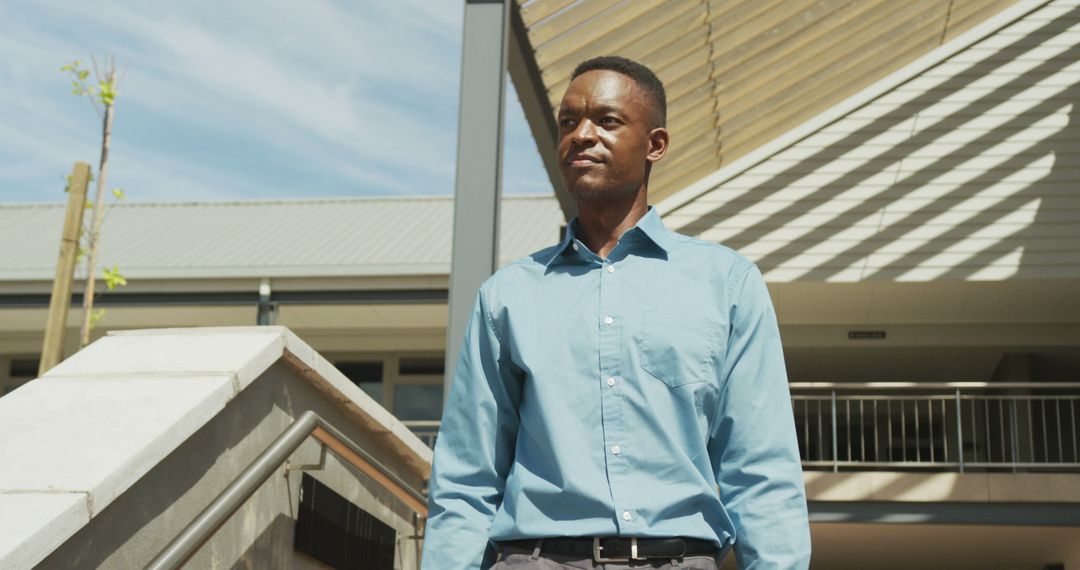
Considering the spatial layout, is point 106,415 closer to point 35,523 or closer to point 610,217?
point 35,523

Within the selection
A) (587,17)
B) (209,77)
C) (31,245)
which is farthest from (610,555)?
(209,77)

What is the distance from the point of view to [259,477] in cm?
323

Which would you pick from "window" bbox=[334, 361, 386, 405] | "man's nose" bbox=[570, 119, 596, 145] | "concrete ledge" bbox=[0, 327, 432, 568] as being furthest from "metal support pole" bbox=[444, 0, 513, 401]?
"window" bbox=[334, 361, 386, 405]

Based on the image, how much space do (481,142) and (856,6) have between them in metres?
4.92

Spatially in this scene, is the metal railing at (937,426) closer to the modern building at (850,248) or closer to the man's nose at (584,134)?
the modern building at (850,248)

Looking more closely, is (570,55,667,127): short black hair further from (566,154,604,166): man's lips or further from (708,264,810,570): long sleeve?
(708,264,810,570): long sleeve

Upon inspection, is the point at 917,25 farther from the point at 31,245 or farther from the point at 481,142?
the point at 31,245

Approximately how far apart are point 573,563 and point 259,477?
56.5 inches

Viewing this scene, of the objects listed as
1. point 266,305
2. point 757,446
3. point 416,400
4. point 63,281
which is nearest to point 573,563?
point 757,446

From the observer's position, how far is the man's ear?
2293mm

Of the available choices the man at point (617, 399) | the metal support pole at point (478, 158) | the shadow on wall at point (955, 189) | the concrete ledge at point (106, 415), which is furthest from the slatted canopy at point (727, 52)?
the man at point (617, 399)

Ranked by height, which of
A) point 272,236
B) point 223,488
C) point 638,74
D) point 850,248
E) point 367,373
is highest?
point 272,236

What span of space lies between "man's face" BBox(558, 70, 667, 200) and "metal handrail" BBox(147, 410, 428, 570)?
1.23 m

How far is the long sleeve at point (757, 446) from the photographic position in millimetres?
2043
